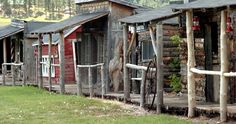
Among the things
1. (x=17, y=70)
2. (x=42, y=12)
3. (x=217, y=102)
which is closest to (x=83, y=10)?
(x=17, y=70)

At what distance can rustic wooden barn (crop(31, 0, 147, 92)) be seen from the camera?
2362 cm

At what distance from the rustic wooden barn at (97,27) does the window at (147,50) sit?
4.44ft

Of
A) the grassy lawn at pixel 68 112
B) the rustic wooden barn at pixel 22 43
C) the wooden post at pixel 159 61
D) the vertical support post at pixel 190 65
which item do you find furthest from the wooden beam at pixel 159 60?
the rustic wooden barn at pixel 22 43

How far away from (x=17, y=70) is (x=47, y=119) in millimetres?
20068

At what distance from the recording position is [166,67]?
2252 cm

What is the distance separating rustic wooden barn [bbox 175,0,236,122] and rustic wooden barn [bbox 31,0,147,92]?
21.4 feet

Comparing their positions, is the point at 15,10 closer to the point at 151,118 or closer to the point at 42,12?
the point at 42,12

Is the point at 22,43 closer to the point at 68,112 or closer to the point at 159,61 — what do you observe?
the point at 68,112

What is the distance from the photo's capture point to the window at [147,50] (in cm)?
2331

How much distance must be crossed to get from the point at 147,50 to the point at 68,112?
26.5ft

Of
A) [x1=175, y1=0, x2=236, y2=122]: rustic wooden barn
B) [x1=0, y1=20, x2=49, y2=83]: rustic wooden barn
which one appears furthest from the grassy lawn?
[x1=0, y1=20, x2=49, y2=83]: rustic wooden barn

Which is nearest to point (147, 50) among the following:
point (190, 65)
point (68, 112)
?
point (68, 112)

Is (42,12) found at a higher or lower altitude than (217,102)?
higher

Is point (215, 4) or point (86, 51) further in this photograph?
point (86, 51)
